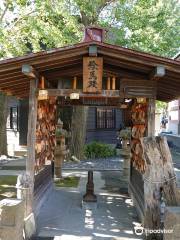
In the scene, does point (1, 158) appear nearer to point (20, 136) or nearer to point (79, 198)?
point (20, 136)

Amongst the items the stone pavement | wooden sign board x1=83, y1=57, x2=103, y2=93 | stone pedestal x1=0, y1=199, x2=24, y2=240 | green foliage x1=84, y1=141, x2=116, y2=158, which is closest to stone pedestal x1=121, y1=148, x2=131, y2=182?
the stone pavement

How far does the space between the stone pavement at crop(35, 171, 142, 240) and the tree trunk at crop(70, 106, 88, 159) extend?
7024 mm

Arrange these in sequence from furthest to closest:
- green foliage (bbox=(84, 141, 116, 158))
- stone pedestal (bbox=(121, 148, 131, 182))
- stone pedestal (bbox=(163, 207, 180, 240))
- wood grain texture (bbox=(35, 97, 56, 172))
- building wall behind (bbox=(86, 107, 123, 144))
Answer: building wall behind (bbox=(86, 107, 123, 144)), green foliage (bbox=(84, 141, 116, 158)), stone pedestal (bbox=(121, 148, 131, 182)), wood grain texture (bbox=(35, 97, 56, 172)), stone pedestal (bbox=(163, 207, 180, 240))

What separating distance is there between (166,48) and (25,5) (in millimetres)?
10466

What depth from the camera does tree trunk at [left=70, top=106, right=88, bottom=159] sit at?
18.0 metres

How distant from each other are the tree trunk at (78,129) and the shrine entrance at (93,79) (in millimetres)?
8639

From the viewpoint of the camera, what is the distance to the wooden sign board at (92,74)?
7.37 m

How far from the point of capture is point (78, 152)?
18438 millimetres

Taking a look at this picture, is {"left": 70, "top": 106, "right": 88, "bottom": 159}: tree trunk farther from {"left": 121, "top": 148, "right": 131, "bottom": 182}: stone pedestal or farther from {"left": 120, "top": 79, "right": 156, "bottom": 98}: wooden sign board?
{"left": 120, "top": 79, "right": 156, "bottom": 98}: wooden sign board

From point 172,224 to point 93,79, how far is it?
11.2 feet

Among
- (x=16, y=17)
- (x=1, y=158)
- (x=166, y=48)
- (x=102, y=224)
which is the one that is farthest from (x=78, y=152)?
(x=102, y=224)

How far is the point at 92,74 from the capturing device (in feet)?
24.2

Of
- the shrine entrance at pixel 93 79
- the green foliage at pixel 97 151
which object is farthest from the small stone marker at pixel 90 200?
the green foliage at pixel 97 151

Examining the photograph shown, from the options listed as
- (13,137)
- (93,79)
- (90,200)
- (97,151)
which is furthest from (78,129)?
(93,79)
